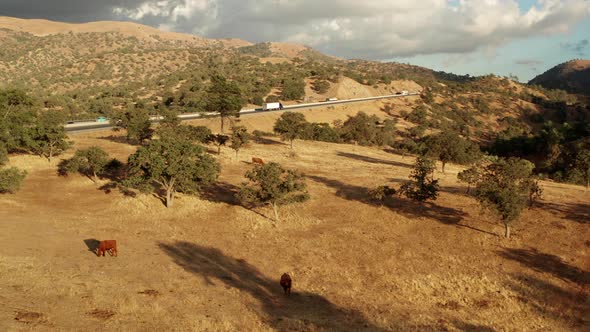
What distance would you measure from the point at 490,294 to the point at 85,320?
20.5 meters

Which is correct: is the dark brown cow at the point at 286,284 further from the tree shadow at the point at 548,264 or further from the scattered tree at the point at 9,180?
the scattered tree at the point at 9,180

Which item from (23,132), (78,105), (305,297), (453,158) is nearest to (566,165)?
(453,158)

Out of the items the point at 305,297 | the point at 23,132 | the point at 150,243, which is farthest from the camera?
the point at 23,132

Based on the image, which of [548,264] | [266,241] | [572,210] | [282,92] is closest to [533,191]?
[572,210]

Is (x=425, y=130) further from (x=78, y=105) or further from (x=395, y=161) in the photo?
(x=78, y=105)

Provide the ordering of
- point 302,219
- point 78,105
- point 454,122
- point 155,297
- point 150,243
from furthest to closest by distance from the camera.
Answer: point 454,122
point 78,105
point 302,219
point 150,243
point 155,297

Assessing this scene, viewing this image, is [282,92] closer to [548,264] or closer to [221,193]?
[221,193]

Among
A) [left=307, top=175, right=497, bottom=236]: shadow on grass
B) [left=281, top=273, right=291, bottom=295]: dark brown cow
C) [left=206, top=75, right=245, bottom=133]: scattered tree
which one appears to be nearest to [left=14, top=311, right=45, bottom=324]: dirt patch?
[left=281, top=273, right=291, bottom=295]: dark brown cow

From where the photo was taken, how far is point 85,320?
54.1ft

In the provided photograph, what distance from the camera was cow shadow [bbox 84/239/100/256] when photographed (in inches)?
1027

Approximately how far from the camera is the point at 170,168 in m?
34.7

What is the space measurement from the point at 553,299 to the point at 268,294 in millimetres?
15521

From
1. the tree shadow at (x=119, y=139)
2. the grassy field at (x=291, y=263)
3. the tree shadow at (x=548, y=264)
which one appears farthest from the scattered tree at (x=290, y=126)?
the tree shadow at (x=548, y=264)

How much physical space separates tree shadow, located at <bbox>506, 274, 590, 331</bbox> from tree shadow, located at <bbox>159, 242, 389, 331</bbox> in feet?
30.4
